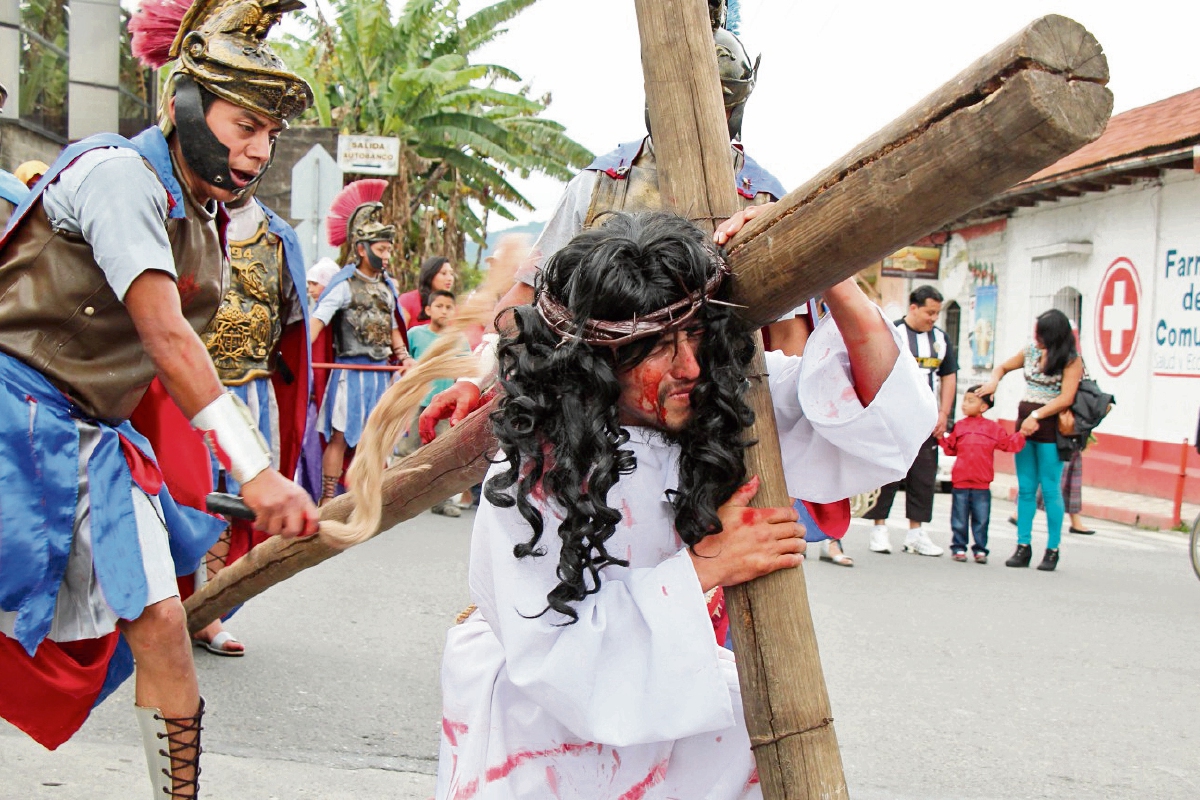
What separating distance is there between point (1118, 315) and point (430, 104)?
10330 mm

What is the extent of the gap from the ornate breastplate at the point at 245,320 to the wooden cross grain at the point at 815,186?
3095 mm

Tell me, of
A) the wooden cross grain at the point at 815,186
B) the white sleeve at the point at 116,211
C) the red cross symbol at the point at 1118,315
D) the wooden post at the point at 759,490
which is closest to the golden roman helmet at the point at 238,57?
the white sleeve at the point at 116,211

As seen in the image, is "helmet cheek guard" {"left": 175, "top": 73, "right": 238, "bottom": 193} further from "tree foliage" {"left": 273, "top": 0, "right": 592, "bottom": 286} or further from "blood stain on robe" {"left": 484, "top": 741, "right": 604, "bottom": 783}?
"tree foliage" {"left": 273, "top": 0, "right": 592, "bottom": 286}

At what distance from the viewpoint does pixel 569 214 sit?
3.26 meters

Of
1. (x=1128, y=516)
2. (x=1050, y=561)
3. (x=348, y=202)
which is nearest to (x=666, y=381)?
(x=1050, y=561)

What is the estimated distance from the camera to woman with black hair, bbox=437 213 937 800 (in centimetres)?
187

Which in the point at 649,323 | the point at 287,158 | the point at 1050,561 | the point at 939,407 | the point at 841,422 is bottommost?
the point at 1050,561

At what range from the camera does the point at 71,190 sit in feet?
8.83

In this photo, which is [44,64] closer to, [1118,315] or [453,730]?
[1118,315]

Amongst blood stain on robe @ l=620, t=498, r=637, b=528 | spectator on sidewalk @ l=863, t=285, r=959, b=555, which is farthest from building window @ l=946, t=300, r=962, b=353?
blood stain on robe @ l=620, t=498, r=637, b=528

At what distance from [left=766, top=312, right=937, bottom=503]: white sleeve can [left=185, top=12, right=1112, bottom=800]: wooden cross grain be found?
103 mm

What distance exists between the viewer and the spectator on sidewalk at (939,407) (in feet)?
26.5

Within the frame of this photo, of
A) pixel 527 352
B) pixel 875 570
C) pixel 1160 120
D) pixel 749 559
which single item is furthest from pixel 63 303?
pixel 1160 120

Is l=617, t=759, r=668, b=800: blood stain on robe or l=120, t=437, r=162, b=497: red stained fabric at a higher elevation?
l=120, t=437, r=162, b=497: red stained fabric
